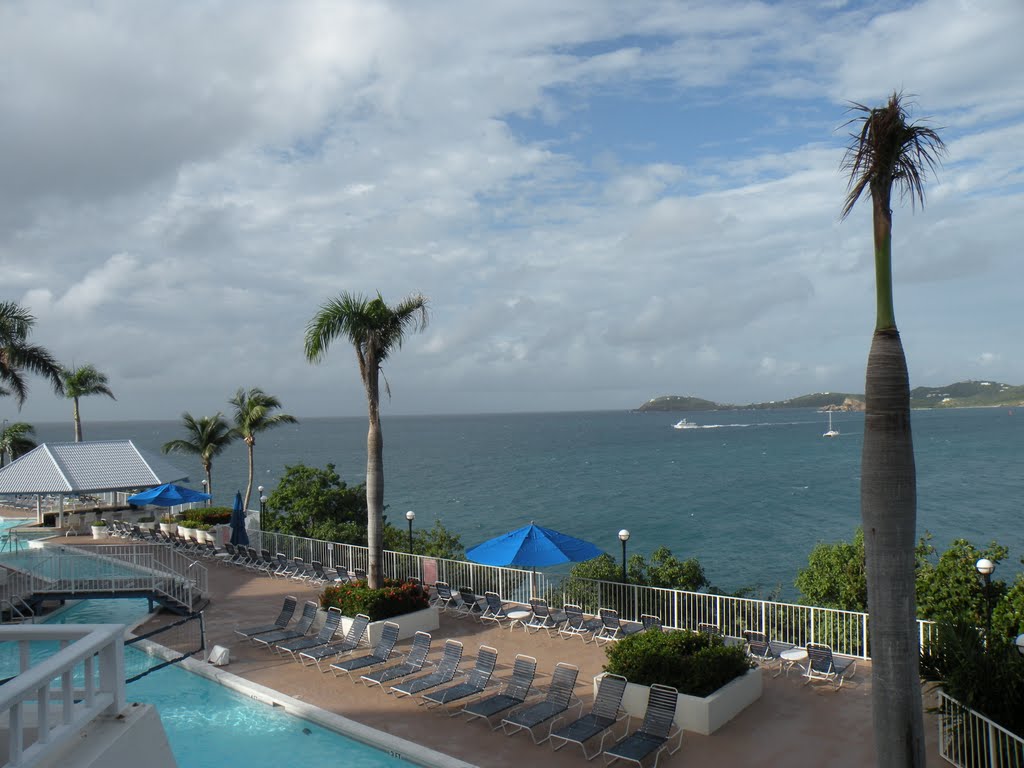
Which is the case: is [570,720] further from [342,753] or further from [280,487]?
[280,487]

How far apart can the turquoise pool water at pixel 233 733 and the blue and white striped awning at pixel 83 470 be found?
1096 centimetres

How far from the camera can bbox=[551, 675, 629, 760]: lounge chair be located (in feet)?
30.7

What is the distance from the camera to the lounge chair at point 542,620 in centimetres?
1486

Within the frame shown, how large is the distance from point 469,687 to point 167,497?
15941 millimetres

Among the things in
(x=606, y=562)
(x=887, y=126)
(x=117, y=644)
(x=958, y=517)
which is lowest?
(x=958, y=517)

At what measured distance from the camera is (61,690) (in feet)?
15.3

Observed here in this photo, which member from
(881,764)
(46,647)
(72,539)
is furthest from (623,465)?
Result: (881,764)

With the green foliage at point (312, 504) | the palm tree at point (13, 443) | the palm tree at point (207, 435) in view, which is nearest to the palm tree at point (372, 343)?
the green foliage at point (312, 504)

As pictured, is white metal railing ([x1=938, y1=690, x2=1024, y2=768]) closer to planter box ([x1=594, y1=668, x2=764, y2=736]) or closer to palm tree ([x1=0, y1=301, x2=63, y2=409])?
planter box ([x1=594, y1=668, x2=764, y2=736])

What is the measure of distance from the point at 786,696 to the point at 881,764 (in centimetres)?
488

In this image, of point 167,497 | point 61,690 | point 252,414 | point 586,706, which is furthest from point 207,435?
point 61,690

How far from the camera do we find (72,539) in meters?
25.4

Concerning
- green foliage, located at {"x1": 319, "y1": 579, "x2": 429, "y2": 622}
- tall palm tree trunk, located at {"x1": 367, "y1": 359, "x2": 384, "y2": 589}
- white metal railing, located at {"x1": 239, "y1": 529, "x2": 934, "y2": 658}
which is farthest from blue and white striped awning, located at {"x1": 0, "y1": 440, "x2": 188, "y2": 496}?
tall palm tree trunk, located at {"x1": 367, "y1": 359, "x2": 384, "y2": 589}

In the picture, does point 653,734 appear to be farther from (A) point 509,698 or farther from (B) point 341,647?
(B) point 341,647
